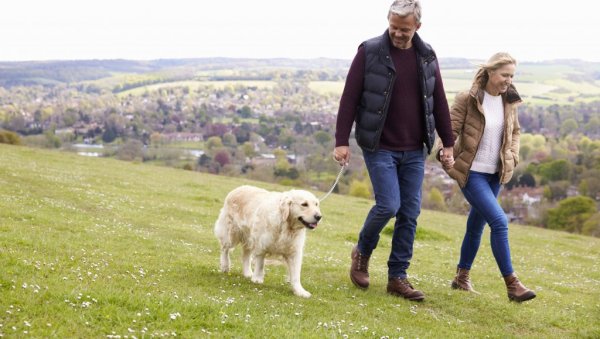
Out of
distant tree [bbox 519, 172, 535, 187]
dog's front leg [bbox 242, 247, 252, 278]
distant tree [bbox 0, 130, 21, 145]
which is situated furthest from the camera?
distant tree [bbox 519, 172, 535, 187]

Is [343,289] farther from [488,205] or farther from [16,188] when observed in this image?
[16,188]

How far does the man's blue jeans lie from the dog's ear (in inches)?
51.5

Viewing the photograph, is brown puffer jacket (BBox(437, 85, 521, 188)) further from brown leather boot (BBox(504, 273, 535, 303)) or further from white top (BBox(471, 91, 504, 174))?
brown leather boot (BBox(504, 273, 535, 303))

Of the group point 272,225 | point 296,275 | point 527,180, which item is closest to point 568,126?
point 527,180

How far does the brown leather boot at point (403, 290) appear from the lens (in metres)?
9.09

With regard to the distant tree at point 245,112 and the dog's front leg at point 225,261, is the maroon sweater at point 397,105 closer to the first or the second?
the dog's front leg at point 225,261

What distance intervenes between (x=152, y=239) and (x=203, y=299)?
20.1 feet

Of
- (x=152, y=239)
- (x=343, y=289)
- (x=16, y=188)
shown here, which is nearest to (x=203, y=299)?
(x=343, y=289)

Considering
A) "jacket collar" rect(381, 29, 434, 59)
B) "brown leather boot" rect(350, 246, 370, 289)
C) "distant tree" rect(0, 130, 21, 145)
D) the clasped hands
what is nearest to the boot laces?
"brown leather boot" rect(350, 246, 370, 289)

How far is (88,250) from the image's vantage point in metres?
10.1

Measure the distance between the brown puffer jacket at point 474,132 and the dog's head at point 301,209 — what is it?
7.66 ft

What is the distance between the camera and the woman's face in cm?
887

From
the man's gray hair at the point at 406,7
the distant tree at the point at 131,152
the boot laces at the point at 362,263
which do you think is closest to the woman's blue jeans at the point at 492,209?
the boot laces at the point at 362,263

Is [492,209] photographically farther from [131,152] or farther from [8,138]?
[131,152]
